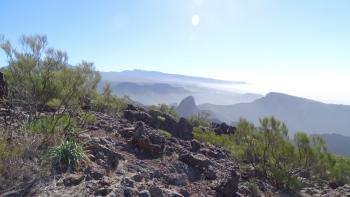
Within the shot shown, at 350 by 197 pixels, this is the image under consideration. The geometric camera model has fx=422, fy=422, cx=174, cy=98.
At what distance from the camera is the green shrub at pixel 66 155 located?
953cm

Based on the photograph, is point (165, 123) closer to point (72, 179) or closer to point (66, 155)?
point (66, 155)

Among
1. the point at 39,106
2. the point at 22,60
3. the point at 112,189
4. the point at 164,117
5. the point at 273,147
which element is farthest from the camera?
the point at 164,117

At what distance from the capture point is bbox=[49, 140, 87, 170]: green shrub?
375 inches

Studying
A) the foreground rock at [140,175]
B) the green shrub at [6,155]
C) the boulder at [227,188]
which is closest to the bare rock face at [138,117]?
the foreground rock at [140,175]

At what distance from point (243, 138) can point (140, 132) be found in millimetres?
6532

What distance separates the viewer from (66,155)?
32.0ft

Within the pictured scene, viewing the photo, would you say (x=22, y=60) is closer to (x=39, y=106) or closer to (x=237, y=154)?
(x=39, y=106)

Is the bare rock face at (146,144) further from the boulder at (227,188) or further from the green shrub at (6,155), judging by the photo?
the green shrub at (6,155)

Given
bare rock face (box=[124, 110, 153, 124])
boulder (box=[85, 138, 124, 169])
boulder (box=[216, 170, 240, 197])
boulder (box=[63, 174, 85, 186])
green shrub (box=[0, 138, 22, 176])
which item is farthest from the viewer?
bare rock face (box=[124, 110, 153, 124])

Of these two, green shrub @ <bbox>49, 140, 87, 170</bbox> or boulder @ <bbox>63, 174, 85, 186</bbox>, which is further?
green shrub @ <bbox>49, 140, 87, 170</bbox>

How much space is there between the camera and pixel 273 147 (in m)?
18.0

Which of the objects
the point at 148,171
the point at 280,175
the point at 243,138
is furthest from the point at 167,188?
the point at 243,138

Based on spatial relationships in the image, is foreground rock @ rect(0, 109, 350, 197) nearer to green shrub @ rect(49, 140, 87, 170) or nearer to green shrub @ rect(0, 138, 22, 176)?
green shrub @ rect(49, 140, 87, 170)

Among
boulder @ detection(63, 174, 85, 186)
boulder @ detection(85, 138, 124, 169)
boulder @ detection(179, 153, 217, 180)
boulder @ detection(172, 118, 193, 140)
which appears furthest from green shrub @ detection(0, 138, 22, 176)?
boulder @ detection(172, 118, 193, 140)
